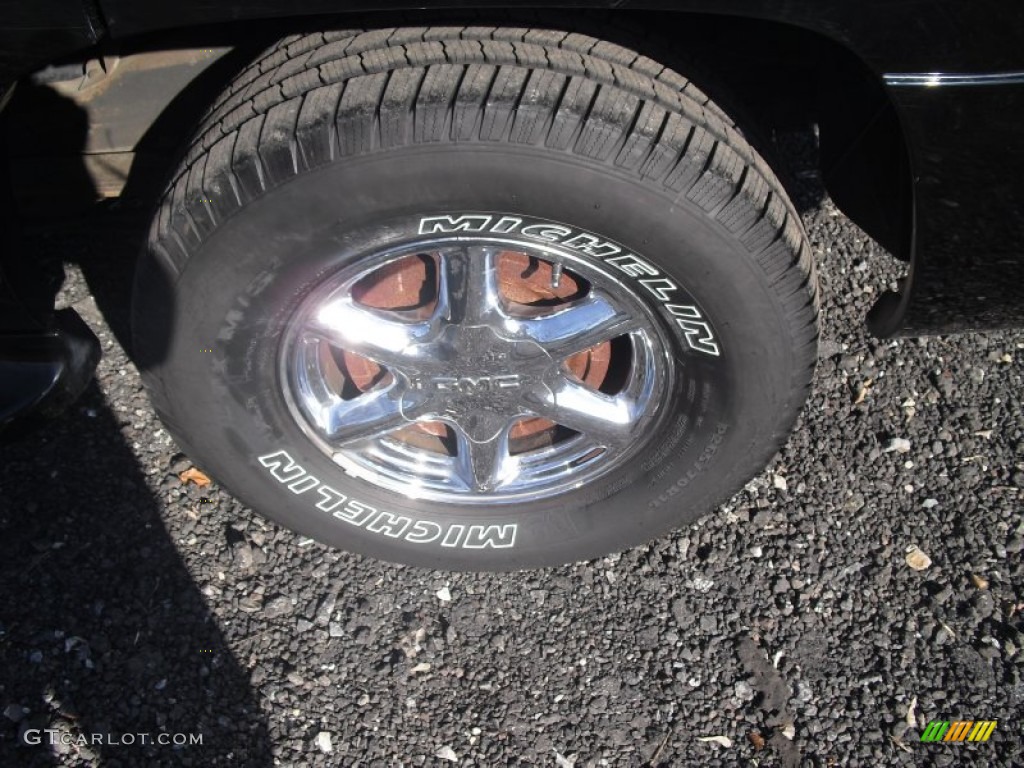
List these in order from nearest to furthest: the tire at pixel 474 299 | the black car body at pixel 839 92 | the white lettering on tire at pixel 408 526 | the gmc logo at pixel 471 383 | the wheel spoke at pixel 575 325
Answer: the black car body at pixel 839 92 < the tire at pixel 474 299 < the wheel spoke at pixel 575 325 < the gmc logo at pixel 471 383 < the white lettering on tire at pixel 408 526

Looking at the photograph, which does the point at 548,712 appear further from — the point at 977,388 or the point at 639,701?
the point at 977,388

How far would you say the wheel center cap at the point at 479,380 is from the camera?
2.45 metres

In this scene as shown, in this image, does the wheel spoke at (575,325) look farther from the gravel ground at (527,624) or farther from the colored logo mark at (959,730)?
the colored logo mark at (959,730)

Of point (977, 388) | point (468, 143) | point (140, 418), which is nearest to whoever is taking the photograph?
point (468, 143)

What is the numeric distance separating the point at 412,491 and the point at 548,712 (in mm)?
676

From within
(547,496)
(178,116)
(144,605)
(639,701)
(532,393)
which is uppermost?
(178,116)

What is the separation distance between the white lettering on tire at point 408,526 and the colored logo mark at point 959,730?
3.88 ft

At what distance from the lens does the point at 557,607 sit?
2770 mm

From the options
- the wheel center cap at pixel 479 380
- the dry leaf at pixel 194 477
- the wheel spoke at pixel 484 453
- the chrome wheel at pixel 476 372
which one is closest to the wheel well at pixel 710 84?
the chrome wheel at pixel 476 372

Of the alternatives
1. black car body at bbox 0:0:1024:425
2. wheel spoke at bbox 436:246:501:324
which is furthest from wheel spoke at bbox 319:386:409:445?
black car body at bbox 0:0:1024:425

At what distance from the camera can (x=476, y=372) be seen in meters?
2.50

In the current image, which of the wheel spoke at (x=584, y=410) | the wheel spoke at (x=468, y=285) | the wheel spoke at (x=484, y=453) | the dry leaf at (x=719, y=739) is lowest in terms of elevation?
the dry leaf at (x=719, y=739)

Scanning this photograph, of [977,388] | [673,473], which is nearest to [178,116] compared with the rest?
[673,473]

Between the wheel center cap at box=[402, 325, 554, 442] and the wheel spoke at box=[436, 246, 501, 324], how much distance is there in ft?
0.13
